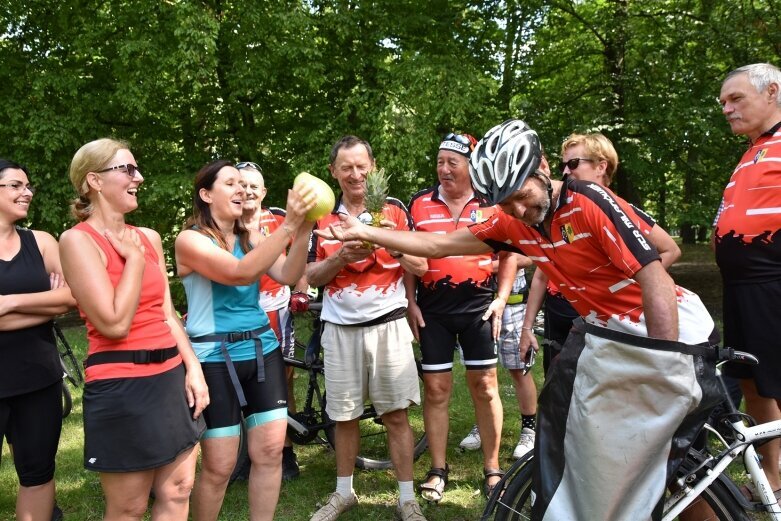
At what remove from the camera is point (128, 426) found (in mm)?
2699

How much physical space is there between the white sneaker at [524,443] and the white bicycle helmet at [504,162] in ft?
9.48

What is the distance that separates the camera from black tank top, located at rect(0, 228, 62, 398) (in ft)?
10.7

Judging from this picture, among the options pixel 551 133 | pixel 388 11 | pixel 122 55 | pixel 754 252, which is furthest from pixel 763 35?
pixel 122 55

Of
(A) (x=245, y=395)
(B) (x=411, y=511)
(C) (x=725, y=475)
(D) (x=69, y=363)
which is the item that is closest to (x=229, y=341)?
(A) (x=245, y=395)

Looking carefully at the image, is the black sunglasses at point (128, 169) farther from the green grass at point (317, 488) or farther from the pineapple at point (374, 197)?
the green grass at point (317, 488)

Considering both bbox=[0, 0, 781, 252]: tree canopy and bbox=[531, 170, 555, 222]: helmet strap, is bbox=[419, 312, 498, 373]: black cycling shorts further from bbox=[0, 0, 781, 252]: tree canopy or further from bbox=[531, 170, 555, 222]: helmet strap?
bbox=[0, 0, 781, 252]: tree canopy

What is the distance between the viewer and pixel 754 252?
3654 mm

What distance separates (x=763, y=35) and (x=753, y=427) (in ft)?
35.8

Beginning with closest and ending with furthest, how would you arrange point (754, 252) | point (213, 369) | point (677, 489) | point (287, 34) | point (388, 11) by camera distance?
point (677, 489) < point (213, 369) < point (754, 252) < point (287, 34) < point (388, 11)

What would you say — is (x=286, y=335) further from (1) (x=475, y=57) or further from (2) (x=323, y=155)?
(1) (x=475, y=57)

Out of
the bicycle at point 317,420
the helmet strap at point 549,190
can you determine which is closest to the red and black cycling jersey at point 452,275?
the bicycle at point 317,420

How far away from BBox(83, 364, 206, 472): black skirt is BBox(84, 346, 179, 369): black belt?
0.24 feet

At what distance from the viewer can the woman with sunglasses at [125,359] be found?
2.68m

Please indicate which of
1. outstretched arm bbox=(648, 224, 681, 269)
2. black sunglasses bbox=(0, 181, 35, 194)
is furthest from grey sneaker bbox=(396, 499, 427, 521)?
black sunglasses bbox=(0, 181, 35, 194)
